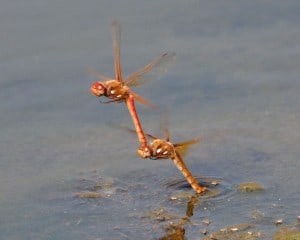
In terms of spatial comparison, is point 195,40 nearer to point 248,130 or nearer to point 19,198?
point 248,130

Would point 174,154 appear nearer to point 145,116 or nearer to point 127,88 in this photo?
point 127,88

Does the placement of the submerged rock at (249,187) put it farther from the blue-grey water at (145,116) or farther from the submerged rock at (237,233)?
the submerged rock at (237,233)

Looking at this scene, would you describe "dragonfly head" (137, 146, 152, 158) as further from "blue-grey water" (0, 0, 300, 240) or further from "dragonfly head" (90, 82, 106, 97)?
"dragonfly head" (90, 82, 106, 97)

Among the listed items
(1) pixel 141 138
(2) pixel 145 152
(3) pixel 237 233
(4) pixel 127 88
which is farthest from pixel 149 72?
(3) pixel 237 233

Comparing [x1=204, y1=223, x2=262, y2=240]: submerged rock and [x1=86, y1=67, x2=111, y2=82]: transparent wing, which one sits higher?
[x1=86, y1=67, x2=111, y2=82]: transparent wing

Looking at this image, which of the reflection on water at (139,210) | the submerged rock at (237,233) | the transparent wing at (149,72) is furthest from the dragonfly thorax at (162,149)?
the submerged rock at (237,233)

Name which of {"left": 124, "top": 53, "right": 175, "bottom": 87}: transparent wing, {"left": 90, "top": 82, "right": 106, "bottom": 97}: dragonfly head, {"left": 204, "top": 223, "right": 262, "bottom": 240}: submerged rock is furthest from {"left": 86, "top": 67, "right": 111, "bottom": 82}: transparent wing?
{"left": 204, "top": 223, "right": 262, "bottom": 240}: submerged rock
